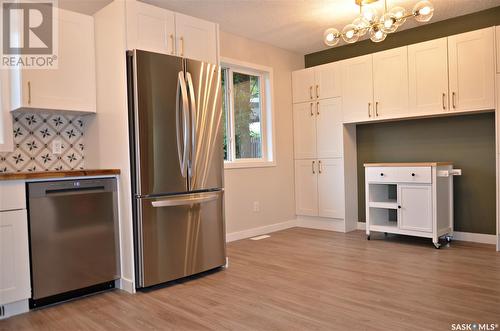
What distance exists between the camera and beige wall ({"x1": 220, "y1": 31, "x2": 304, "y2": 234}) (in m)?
4.35

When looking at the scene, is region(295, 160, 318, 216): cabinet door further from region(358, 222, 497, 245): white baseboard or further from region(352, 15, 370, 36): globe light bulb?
region(352, 15, 370, 36): globe light bulb

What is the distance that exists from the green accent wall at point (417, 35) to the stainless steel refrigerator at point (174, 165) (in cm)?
230

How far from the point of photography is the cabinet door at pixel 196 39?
3.09 meters

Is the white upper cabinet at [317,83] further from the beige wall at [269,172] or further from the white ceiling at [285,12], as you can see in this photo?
the white ceiling at [285,12]

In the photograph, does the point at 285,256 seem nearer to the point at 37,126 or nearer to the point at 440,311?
the point at 440,311

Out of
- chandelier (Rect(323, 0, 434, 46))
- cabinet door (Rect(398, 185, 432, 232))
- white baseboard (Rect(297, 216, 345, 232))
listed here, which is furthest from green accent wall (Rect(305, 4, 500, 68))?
white baseboard (Rect(297, 216, 345, 232))

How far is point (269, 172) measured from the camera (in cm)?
477

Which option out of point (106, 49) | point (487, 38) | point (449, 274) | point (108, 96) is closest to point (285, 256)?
point (449, 274)

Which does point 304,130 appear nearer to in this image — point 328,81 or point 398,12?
point 328,81

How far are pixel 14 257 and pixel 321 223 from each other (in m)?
3.49

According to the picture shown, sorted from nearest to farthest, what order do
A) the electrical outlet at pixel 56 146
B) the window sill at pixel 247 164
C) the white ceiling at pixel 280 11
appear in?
1. the electrical outlet at pixel 56 146
2. the white ceiling at pixel 280 11
3. the window sill at pixel 247 164

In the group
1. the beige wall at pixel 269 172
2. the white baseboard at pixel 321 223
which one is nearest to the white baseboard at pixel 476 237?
the white baseboard at pixel 321 223

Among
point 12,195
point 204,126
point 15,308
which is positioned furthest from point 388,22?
point 15,308

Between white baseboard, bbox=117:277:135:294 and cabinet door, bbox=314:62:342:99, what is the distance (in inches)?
124
